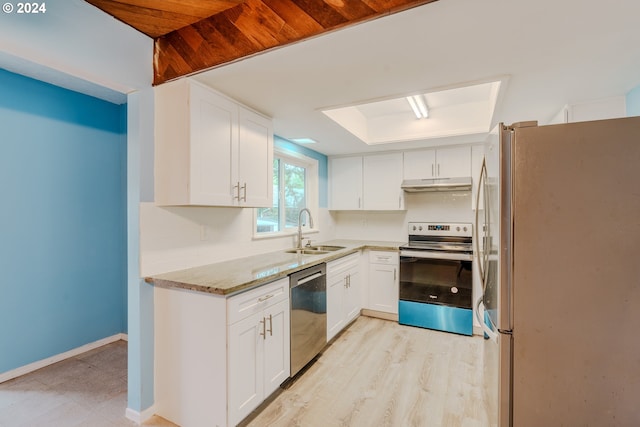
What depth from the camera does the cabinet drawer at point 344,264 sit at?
288 cm

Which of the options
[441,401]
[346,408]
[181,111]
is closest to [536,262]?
[441,401]

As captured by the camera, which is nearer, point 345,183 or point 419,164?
point 419,164

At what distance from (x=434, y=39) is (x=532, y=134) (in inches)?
26.3

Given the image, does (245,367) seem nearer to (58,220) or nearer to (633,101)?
(58,220)

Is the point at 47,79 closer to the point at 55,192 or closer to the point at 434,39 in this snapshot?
the point at 55,192

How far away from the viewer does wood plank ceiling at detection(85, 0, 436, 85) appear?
136 centimetres

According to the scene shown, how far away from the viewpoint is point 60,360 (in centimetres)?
265

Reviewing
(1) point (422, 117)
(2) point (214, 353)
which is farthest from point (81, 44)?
(1) point (422, 117)

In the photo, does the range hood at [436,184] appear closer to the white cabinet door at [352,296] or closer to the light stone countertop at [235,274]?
the white cabinet door at [352,296]

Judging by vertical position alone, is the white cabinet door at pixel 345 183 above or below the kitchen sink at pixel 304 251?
above

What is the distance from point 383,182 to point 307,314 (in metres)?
2.22

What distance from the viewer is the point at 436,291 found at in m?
3.35

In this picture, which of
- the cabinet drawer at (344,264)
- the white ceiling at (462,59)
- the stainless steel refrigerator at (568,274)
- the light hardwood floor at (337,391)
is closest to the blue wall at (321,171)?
the cabinet drawer at (344,264)

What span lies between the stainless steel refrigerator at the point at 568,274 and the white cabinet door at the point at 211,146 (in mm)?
1724
